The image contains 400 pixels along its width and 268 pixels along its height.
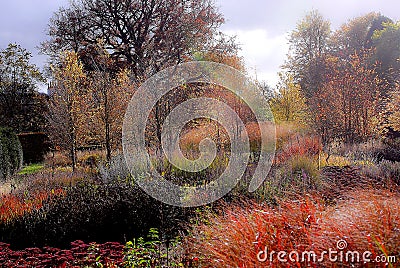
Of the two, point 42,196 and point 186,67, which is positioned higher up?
point 186,67

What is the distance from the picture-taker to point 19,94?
71.5 ft

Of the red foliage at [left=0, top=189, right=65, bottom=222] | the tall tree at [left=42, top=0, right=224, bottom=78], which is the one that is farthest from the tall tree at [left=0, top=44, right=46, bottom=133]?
the red foliage at [left=0, top=189, right=65, bottom=222]

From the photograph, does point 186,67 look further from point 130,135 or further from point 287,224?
point 287,224

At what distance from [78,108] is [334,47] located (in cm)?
2082

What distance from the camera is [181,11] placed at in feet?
67.4

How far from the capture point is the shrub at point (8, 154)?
38.7 ft

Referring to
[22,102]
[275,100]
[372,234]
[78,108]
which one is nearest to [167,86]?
[78,108]
